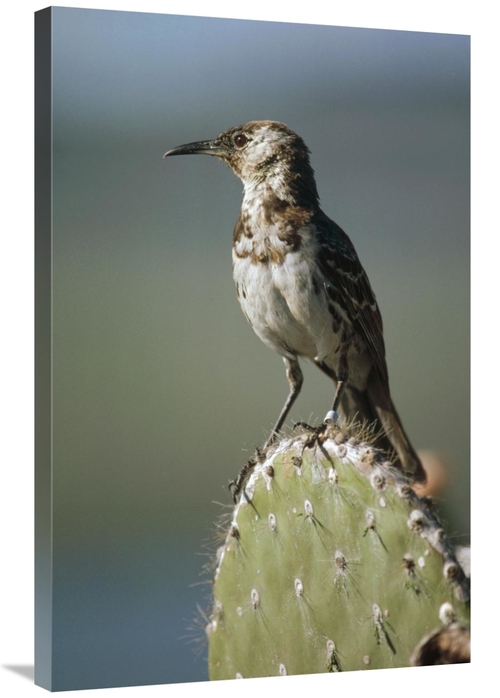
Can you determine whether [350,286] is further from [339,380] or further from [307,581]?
[307,581]

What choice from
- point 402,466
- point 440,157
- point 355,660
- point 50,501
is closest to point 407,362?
point 402,466

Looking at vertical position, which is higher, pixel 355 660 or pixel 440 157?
pixel 440 157

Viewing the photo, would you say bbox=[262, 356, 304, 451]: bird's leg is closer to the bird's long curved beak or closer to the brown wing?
the brown wing

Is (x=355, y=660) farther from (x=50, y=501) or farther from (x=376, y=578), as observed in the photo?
(x=50, y=501)

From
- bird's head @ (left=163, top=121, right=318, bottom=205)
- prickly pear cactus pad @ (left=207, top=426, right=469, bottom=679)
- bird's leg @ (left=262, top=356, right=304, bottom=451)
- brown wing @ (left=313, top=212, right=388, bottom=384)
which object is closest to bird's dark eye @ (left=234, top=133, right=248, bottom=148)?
bird's head @ (left=163, top=121, right=318, bottom=205)

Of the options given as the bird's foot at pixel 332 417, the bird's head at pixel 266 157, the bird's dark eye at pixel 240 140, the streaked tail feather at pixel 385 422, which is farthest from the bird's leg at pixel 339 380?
the bird's dark eye at pixel 240 140

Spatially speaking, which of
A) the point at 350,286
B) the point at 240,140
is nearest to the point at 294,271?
the point at 350,286
